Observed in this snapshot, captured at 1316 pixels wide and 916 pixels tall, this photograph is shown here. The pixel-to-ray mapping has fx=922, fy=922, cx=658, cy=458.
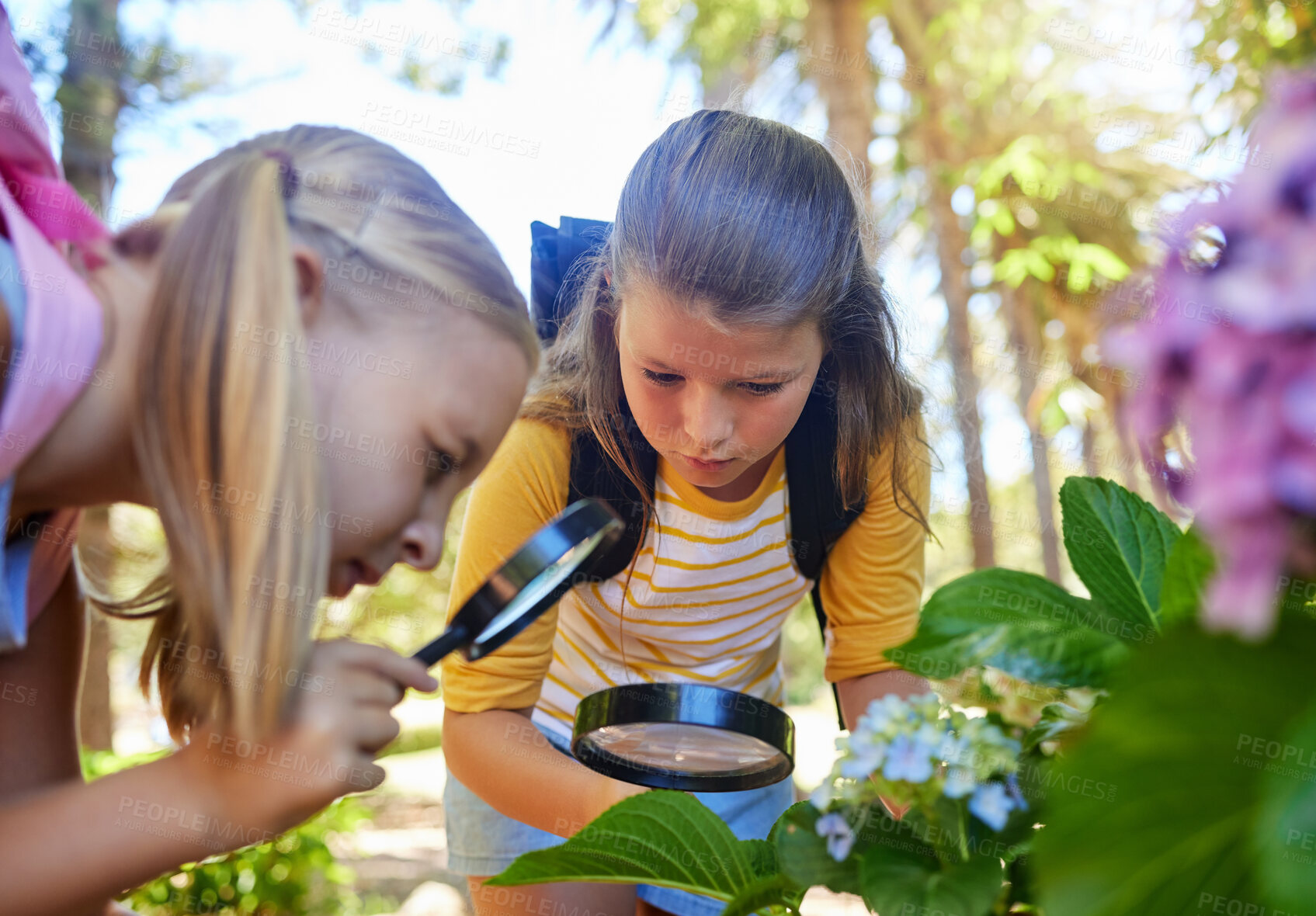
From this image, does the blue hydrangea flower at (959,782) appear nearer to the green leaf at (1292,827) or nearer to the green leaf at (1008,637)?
the green leaf at (1008,637)

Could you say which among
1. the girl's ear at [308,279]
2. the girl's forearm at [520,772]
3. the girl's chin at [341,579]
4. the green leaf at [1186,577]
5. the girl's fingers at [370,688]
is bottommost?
the girl's forearm at [520,772]

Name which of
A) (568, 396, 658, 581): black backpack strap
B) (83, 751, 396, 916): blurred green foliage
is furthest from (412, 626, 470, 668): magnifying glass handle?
(83, 751, 396, 916): blurred green foliage

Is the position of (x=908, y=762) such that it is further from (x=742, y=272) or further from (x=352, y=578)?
(x=742, y=272)

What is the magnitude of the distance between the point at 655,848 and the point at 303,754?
0.35m

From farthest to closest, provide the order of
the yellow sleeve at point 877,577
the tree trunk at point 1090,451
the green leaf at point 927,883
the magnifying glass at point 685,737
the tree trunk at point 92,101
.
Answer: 1. the tree trunk at point 1090,451
2. the tree trunk at point 92,101
3. the yellow sleeve at point 877,577
4. the magnifying glass at point 685,737
5. the green leaf at point 927,883

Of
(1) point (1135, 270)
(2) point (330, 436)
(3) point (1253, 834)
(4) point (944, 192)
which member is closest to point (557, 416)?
(2) point (330, 436)

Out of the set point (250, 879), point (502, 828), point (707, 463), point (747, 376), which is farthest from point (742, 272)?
point (250, 879)

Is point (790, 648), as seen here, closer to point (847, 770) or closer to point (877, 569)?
point (877, 569)

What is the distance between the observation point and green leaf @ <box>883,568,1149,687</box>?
2.01ft

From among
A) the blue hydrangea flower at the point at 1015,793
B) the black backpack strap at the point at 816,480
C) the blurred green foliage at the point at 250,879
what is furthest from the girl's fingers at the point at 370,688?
the blurred green foliage at the point at 250,879

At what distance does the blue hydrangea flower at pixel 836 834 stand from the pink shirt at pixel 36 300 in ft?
2.54

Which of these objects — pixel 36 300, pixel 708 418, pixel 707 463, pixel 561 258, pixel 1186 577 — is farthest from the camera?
pixel 561 258

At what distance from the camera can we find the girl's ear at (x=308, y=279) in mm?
941

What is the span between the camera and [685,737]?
47.2 inches
